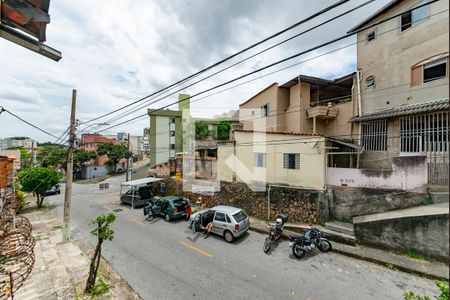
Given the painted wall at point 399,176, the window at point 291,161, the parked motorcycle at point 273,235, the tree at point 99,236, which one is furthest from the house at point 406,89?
the tree at point 99,236

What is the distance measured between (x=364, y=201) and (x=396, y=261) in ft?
8.66

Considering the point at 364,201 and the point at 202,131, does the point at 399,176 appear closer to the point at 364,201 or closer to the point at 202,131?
the point at 364,201

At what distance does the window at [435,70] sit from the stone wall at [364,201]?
19.3 feet

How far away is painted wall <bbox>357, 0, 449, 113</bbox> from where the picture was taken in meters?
8.90

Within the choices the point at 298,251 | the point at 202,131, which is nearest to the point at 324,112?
the point at 298,251

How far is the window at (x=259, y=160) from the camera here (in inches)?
472

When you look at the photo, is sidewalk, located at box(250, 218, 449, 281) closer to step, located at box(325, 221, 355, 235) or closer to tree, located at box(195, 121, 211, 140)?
step, located at box(325, 221, 355, 235)

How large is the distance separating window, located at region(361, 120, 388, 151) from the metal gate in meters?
0.78

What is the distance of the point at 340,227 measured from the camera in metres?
8.60

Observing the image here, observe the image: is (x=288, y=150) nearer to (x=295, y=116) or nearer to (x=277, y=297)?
(x=295, y=116)

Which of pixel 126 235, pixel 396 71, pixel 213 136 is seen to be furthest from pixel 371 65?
pixel 213 136

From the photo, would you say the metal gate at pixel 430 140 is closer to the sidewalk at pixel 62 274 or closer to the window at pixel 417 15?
the window at pixel 417 15

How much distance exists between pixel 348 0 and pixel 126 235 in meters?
12.2

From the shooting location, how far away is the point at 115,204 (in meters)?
17.0
